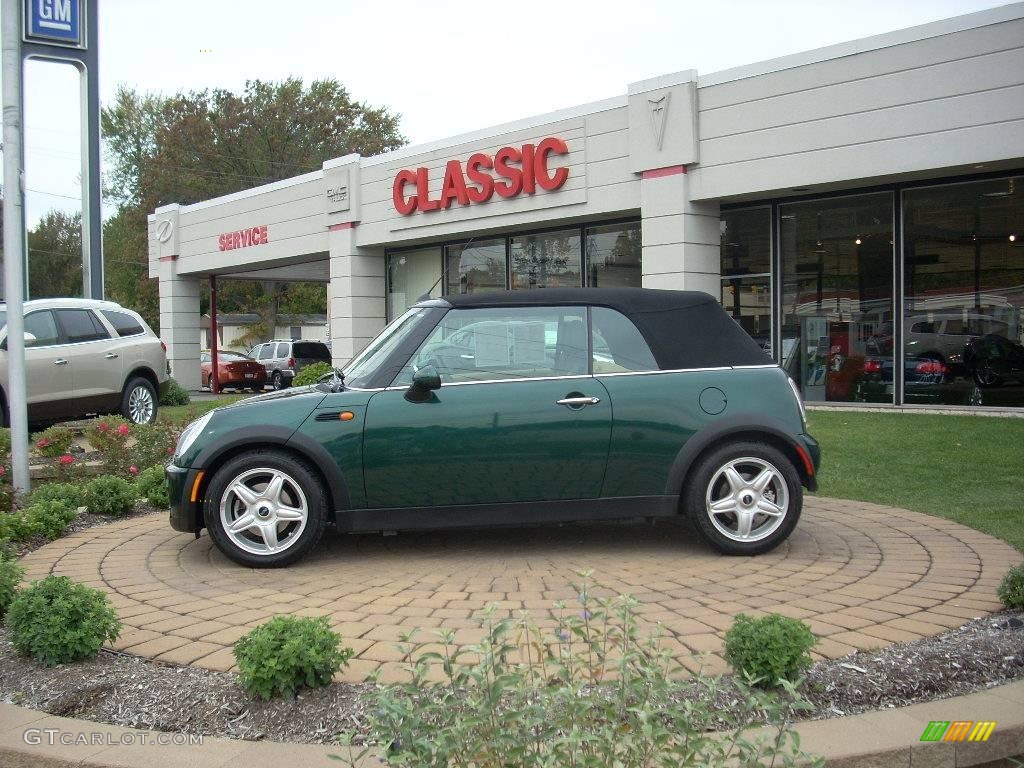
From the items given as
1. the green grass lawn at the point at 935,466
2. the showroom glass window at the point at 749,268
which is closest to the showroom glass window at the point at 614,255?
the showroom glass window at the point at 749,268

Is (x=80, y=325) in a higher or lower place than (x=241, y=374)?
higher

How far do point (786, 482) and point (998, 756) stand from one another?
8.12 feet

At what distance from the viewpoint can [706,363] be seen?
5668 millimetres

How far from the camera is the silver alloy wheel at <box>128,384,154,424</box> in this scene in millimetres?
12688

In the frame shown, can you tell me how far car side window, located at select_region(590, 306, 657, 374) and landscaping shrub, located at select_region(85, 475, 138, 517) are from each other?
3842mm

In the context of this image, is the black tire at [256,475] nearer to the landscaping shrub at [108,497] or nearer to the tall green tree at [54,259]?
the landscaping shrub at [108,497]

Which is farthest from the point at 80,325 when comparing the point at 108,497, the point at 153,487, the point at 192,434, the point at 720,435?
the point at 720,435

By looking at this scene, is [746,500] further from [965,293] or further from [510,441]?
[965,293]

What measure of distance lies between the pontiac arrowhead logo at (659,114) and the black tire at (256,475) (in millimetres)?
12127

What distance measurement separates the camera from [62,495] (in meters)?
6.86

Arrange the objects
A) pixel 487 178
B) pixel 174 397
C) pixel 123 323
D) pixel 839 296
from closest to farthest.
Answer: pixel 123 323, pixel 839 296, pixel 487 178, pixel 174 397

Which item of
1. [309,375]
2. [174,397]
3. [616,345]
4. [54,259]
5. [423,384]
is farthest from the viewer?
[54,259]

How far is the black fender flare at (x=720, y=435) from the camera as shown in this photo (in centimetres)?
543

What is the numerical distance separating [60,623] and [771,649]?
8.93 ft
